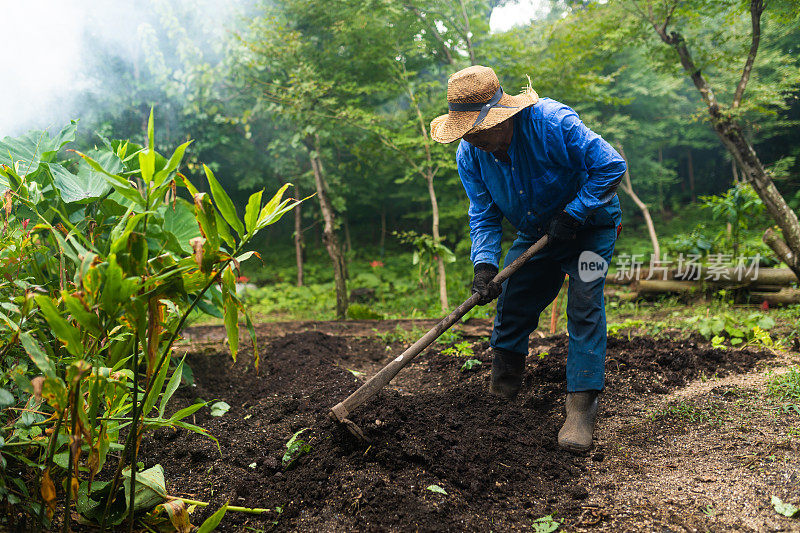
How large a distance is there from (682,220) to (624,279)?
9374 millimetres

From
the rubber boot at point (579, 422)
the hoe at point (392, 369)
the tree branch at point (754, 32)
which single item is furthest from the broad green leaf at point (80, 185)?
the tree branch at point (754, 32)

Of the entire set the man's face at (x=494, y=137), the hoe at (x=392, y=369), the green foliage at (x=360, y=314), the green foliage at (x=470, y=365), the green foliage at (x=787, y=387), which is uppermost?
the man's face at (x=494, y=137)

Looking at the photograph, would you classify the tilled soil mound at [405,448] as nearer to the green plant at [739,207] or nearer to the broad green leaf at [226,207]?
the broad green leaf at [226,207]

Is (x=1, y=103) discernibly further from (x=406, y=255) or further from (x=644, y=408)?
(x=406, y=255)

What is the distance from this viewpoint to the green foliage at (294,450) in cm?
244

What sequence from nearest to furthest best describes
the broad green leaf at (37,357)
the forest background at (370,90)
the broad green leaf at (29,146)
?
the broad green leaf at (37,357)
the broad green leaf at (29,146)
the forest background at (370,90)

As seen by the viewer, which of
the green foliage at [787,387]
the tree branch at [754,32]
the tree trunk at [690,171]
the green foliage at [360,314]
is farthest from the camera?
the tree trunk at [690,171]

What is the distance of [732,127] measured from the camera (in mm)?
5453

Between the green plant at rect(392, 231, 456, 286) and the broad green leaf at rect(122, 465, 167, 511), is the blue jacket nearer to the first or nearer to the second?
the broad green leaf at rect(122, 465, 167, 511)

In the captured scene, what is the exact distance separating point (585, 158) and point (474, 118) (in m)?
0.61

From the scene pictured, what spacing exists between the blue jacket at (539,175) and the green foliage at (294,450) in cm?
135

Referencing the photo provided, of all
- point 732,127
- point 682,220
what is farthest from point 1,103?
point 682,220

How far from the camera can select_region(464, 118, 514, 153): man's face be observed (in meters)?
2.63

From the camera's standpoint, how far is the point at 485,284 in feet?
9.36
